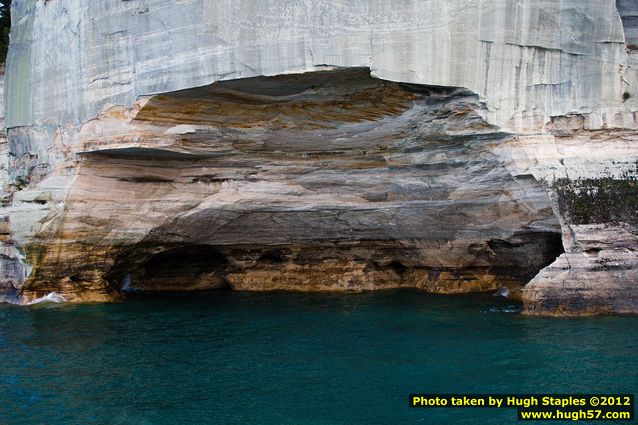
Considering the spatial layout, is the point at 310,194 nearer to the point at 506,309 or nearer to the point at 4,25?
the point at 506,309

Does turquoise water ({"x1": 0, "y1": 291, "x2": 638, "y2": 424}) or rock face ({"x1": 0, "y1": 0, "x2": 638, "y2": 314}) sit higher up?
rock face ({"x1": 0, "y1": 0, "x2": 638, "y2": 314})

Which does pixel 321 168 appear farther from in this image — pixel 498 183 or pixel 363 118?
pixel 498 183

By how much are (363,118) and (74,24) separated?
750 cm

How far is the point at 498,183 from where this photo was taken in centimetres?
1562

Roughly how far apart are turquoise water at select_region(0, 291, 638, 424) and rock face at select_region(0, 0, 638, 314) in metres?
1.85

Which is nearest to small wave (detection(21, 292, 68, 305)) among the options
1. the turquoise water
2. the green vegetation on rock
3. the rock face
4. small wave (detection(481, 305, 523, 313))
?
the rock face

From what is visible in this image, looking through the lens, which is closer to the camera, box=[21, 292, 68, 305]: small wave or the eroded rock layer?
the eroded rock layer

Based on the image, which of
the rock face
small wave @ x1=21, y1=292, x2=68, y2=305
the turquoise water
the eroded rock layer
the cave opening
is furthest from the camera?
small wave @ x1=21, y1=292, x2=68, y2=305

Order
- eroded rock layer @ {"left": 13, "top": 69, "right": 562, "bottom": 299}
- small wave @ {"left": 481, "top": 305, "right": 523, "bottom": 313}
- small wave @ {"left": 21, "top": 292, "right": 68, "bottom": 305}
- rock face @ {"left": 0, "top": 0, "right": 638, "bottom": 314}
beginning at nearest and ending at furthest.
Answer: rock face @ {"left": 0, "top": 0, "right": 638, "bottom": 314}, eroded rock layer @ {"left": 13, "top": 69, "right": 562, "bottom": 299}, small wave @ {"left": 481, "top": 305, "right": 523, "bottom": 313}, small wave @ {"left": 21, "top": 292, "right": 68, "bottom": 305}

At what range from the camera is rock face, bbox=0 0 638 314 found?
45.6ft

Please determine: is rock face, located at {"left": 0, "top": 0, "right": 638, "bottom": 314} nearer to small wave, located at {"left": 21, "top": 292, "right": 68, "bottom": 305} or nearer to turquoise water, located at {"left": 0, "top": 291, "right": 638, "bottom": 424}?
small wave, located at {"left": 21, "top": 292, "right": 68, "bottom": 305}

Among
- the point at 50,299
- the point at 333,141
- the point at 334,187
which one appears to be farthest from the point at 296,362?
the point at 50,299

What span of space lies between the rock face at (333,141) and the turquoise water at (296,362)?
1.85 m

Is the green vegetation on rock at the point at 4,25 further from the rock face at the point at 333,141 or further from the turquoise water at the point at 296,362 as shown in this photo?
the turquoise water at the point at 296,362
